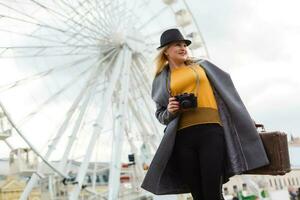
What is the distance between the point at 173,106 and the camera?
8.71ft

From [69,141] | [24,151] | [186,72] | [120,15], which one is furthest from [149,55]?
[186,72]

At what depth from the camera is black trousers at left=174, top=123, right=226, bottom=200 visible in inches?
101

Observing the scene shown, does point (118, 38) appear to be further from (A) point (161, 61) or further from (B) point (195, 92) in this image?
(B) point (195, 92)

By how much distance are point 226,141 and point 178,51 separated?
0.61m

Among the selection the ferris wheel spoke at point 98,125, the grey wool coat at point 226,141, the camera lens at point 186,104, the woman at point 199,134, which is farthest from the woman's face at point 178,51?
the ferris wheel spoke at point 98,125

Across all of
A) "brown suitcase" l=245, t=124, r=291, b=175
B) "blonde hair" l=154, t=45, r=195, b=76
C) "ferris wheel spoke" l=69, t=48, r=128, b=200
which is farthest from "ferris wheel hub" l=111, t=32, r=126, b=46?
"brown suitcase" l=245, t=124, r=291, b=175

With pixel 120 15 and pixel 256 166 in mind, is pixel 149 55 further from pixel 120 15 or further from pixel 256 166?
pixel 256 166

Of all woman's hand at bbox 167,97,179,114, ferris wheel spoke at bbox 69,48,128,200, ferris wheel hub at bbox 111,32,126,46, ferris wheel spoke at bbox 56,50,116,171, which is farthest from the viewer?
ferris wheel hub at bbox 111,32,126,46

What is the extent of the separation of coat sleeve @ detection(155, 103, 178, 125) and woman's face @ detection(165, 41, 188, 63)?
0.29 metres

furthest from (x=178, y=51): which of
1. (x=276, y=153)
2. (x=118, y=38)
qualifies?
(x=118, y=38)

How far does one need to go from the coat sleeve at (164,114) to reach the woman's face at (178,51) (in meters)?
0.29

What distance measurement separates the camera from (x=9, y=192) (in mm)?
31719

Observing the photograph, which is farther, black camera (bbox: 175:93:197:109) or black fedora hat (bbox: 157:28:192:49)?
black fedora hat (bbox: 157:28:192:49)

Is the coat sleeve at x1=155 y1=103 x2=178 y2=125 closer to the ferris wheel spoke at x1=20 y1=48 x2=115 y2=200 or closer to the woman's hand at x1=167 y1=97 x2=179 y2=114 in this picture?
the woman's hand at x1=167 y1=97 x2=179 y2=114
